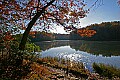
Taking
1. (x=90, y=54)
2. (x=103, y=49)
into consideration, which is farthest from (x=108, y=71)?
(x=103, y=49)

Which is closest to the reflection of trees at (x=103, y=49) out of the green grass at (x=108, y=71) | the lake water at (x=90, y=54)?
the lake water at (x=90, y=54)

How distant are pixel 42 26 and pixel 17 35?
1549 millimetres

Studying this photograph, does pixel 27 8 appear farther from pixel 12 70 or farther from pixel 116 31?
pixel 116 31

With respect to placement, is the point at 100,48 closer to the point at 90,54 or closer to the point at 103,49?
the point at 103,49

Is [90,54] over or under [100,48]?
over

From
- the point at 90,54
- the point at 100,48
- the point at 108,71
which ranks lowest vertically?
the point at 100,48

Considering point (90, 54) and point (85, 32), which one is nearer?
point (85, 32)

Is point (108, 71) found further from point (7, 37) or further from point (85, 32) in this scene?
point (7, 37)

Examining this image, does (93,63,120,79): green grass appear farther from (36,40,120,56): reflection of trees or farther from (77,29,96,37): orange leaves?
(36,40,120,56): reflection of trees

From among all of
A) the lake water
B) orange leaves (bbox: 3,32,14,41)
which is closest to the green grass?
the lake water

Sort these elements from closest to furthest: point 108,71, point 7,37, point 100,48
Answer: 1. point 7,37
2. point 108,71
3. point 100,48

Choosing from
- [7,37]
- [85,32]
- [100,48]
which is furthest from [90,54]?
[7,37]

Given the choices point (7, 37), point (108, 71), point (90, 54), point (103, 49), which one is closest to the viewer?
point (7, 37)

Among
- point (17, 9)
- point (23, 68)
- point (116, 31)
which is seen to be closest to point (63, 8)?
point (17, 9)
